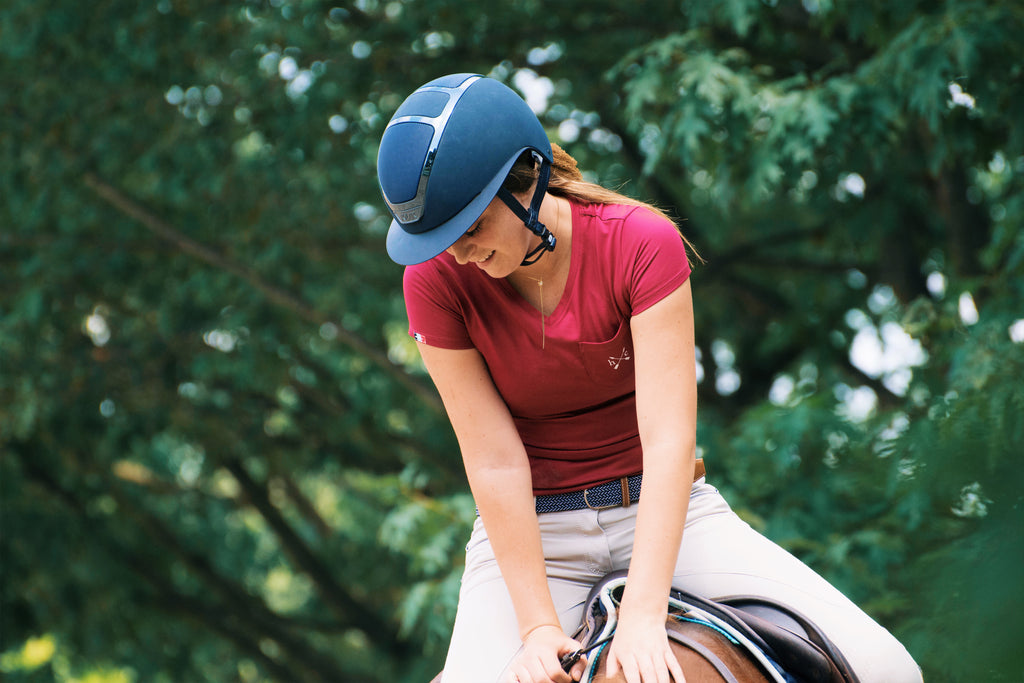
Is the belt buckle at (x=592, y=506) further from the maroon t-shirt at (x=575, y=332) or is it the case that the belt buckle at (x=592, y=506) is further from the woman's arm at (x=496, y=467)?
the woman's arm at (x=496, y=467)

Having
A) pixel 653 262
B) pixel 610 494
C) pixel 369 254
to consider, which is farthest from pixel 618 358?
pixel 369 254

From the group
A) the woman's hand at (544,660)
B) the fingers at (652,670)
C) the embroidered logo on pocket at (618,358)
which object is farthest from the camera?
the embroidered logo on pocket at (618,358)

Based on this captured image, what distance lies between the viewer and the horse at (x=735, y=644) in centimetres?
186

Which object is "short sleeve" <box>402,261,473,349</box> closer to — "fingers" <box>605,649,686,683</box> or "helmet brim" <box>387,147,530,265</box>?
"helmet brim" <box>387,147,530,265</box>

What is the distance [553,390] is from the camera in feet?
7.27

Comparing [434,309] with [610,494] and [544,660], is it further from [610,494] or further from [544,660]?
[544,660]

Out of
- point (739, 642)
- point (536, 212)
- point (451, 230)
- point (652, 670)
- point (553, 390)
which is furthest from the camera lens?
point (553, 390)

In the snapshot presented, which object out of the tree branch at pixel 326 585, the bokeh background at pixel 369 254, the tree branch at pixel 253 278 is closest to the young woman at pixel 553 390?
the bokeh background at pixel 369 254

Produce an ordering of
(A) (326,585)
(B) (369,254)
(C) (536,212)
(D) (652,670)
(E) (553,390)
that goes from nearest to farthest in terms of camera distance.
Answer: (D) (652,670)
(C) (536,212)
(E) (553,390)
(B) (369,254)
(A) (326,585)

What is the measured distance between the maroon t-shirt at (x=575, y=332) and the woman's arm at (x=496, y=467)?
0.04m

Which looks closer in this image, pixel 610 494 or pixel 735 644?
pixel 735 644

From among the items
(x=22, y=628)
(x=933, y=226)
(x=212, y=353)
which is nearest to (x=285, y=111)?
(x=212, y=353)

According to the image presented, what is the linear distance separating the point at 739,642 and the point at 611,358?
0.65m

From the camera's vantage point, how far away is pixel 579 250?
2191 mm
